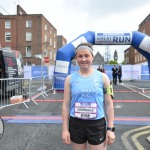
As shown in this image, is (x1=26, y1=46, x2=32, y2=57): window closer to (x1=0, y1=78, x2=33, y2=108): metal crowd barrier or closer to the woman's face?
(x1=0, y1=78, x2=33, y2=108): metal crowd barrier

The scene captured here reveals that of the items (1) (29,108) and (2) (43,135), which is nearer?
(2) (43,135)

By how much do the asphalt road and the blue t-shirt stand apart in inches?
106

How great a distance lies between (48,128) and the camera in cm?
727

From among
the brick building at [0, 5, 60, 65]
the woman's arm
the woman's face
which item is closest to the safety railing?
the woman's arm

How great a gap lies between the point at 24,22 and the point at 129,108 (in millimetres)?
47201

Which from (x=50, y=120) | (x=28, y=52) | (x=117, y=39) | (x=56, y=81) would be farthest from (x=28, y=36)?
(x=50, y=120)

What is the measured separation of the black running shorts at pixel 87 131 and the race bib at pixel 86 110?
0.22 feet

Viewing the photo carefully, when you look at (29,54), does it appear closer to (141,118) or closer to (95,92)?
(141,118)

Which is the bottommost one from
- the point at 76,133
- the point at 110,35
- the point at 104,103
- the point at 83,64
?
the point at 76,133

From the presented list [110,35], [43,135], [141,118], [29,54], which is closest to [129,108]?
[141,118]

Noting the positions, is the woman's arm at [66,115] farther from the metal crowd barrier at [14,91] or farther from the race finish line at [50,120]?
the metal crowd barrier at [14,91]

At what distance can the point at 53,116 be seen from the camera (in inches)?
351

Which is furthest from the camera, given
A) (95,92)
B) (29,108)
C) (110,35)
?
(110,35)

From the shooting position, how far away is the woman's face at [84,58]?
3173 millimetres
